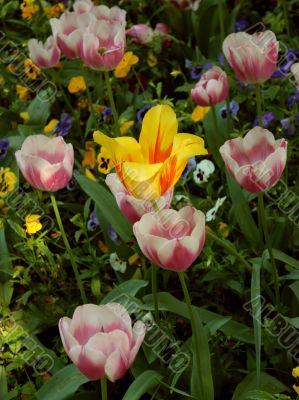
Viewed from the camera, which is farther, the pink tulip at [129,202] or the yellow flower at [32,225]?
the yellow flower at [32,225]

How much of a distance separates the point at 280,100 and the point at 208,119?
284 mm

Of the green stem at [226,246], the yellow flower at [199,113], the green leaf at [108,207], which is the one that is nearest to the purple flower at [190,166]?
the yellow flower at [199,113]

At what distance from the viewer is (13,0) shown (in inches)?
117

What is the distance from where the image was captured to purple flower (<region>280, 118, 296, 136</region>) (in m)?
2.05

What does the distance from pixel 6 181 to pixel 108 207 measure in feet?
1.42

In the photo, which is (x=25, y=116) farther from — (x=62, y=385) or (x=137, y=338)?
(x=137, y=338)

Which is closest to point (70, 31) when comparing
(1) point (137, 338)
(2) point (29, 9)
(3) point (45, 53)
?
(3) point (45, 53)

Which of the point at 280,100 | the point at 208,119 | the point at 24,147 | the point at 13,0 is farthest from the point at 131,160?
the point at 13,0

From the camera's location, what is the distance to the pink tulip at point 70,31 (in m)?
1.96

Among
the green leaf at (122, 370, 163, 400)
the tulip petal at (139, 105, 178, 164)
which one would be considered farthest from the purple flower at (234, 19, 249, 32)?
the green leaf at (122, 370, 163, 400)

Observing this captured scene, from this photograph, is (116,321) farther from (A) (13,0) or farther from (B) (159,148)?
(A) (13,0)

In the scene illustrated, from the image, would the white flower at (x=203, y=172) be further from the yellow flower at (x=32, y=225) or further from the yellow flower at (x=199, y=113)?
the yellow flower at (x=32, y=225)

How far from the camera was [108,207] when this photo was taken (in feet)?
5.89

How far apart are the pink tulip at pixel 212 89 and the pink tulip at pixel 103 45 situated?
20 centimetres
